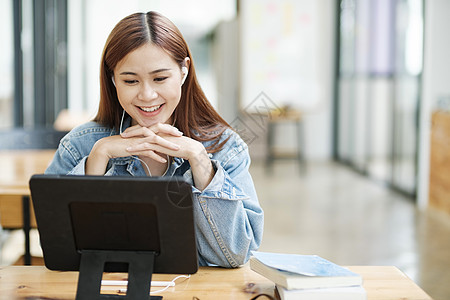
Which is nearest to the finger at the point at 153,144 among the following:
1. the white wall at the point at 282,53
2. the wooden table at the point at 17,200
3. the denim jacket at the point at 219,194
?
the denim jacket at the point at 219,194

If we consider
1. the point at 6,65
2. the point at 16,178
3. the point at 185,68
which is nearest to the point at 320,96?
the point at 6,65

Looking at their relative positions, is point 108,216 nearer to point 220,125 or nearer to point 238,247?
point 238,247

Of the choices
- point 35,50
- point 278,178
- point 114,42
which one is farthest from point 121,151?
point 278,178

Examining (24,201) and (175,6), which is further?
(175,6)

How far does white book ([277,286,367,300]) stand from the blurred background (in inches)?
26.4

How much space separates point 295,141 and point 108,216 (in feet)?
25.2

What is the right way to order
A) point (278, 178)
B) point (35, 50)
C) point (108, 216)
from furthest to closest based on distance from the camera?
point (278, 178) → point (35, 50) → point (108, 216)

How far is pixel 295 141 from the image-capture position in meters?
8.70

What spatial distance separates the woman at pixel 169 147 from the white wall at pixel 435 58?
4.01m

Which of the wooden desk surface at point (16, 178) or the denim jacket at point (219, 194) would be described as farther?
the wooden desk surface at point (16, 178)

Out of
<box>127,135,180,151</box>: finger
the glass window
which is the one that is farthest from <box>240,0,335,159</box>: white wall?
<box>127,135,180,151</box>: finger

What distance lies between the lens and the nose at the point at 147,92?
146 cm

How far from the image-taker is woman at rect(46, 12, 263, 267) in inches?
56.4

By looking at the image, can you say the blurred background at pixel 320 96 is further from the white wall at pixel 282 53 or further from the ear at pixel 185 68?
the ear at pixel 185 68
